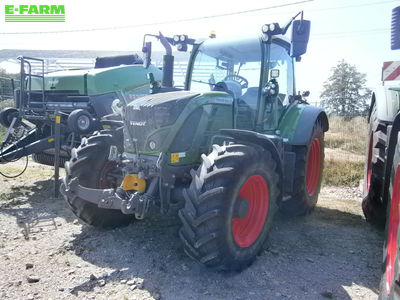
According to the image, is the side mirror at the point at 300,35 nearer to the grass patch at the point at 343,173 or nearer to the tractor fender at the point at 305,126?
the tractor fender at the point at 305,126

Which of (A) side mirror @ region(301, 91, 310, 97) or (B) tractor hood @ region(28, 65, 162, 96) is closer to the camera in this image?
(A) side mirror @ region(301, 91, 310, 97)

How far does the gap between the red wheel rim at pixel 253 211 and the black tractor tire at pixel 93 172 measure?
158 cm

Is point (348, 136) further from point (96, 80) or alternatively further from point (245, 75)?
point (245, 75)

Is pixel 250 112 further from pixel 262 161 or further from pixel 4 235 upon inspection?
pixel 4 235

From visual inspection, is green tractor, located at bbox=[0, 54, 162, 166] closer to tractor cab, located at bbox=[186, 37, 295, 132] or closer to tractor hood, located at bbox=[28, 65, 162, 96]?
tractor hood, located at bbox=[28, 65, 162, 96]

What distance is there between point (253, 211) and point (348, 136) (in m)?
10.4

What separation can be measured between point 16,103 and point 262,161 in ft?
20.2

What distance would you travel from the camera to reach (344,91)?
2789 centimetres

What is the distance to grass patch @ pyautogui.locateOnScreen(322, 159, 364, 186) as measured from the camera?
720 centimetres

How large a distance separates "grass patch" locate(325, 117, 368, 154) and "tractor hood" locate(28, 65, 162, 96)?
7158 millimetres

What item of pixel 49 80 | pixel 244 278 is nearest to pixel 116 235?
pixel 244 278

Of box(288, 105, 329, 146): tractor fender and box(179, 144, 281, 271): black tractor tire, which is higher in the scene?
box(288, 105, 329, 146): tractor fender

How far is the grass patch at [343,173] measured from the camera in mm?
7195

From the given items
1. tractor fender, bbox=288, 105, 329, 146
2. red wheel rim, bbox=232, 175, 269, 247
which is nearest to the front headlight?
red wheel rim, bbox=232, 175, 269, 247
